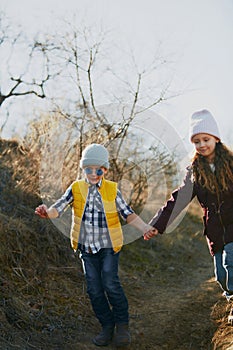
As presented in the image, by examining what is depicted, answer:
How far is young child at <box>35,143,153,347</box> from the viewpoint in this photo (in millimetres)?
3824

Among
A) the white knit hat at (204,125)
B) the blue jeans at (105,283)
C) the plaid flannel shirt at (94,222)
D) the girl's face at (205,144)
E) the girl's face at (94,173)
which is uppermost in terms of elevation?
the white knit hat at (204,125)

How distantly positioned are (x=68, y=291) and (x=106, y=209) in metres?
1.48

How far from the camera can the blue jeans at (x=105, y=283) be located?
3.81m

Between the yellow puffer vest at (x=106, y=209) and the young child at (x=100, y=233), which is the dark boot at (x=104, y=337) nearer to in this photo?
the young child at (x=100, y=233)

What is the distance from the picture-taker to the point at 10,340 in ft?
11.9

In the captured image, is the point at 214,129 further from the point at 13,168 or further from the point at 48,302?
the point at 13,168

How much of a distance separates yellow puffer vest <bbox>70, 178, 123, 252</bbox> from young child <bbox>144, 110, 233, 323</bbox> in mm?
331

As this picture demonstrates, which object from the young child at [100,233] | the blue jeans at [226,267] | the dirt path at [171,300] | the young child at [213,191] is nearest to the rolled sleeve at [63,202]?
the young child at [100,233]

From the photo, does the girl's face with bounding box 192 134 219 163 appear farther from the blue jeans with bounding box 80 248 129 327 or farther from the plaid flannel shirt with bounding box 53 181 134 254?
the blue jeans with bounding box 80 248 129 327

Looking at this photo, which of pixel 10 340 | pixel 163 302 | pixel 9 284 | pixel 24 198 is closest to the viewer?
pixel 10 340

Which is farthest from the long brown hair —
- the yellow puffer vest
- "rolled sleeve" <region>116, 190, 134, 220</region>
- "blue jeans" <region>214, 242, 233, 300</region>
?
the yellow puffer vest

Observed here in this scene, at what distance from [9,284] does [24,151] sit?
10.1 feet

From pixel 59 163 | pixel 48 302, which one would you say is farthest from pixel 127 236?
pixel 48 302

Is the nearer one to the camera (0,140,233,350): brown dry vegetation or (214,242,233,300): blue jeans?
(214,242,233,300): blue jeans
